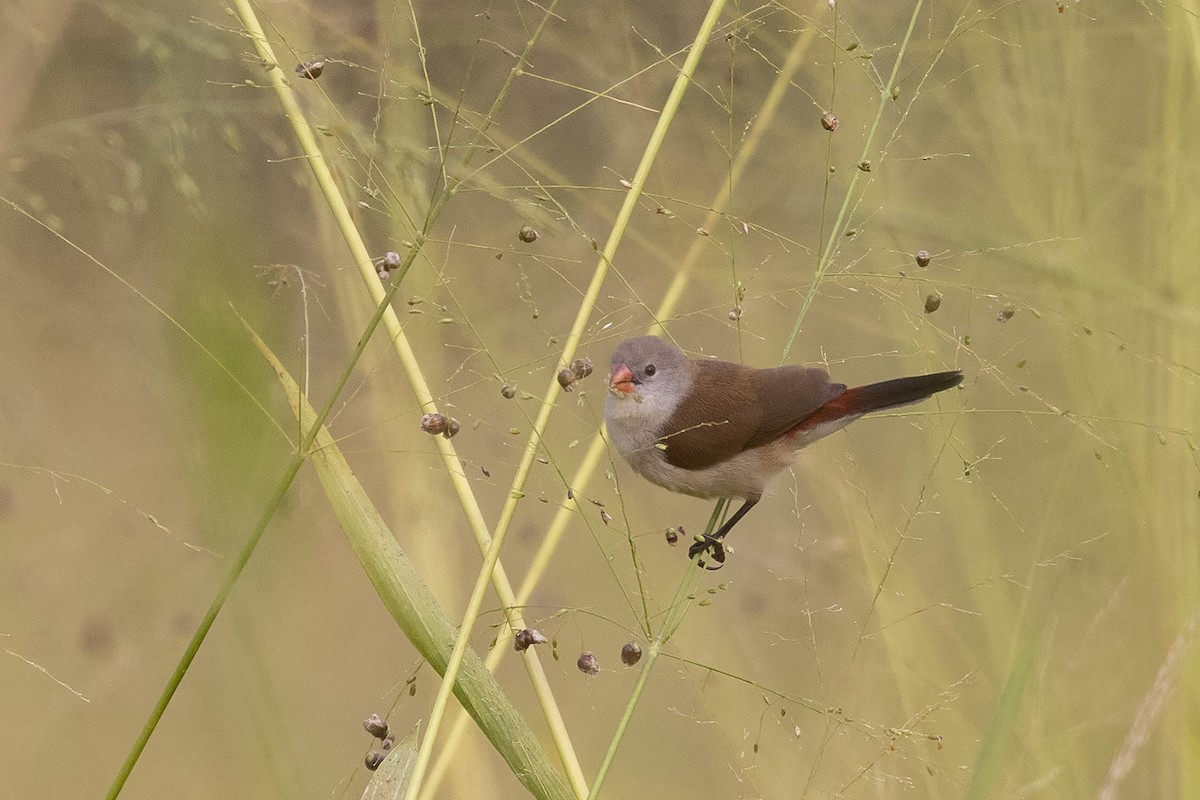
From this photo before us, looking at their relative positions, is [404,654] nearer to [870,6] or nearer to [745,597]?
[745,597]

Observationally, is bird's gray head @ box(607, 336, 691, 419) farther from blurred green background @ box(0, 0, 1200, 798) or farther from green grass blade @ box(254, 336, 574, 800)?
green grass blade @ box(254, 336, 574, 800)

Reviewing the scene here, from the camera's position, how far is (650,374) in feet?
7.68

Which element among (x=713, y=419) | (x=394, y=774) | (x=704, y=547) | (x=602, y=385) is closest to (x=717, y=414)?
(x=713, y=419)

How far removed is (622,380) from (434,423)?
0.90 meters

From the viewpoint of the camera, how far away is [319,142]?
1.59 metres

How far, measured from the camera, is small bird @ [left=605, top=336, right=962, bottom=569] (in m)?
2.26

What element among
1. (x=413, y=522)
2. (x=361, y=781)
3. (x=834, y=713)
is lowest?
(x=361, y=781)

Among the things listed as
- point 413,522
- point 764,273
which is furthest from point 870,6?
point 413,522

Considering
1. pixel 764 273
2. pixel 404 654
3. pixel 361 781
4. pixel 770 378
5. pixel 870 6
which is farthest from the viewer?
pixel 870 6

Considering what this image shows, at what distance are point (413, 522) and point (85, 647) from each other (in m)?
0.90

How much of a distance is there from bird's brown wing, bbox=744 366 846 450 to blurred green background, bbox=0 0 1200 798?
122 mm

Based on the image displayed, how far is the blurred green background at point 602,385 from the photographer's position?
6.46ft

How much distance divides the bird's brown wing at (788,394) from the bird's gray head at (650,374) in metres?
0.17

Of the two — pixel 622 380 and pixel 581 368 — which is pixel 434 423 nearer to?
pixel 581 368
